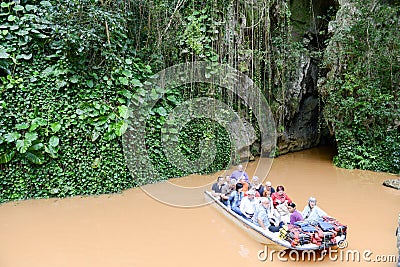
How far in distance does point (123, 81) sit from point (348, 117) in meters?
6.21

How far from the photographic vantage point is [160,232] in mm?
5320

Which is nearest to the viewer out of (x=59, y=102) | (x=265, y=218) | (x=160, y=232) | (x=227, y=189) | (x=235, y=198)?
(x=265, y=218)

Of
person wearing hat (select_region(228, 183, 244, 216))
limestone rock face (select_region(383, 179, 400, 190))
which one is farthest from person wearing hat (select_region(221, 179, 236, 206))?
limestone rock face (select_region(383, 179, 400, 190))

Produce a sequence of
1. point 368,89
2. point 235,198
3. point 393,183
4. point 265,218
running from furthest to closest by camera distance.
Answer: point 368,89
point 393,183
point 235,198
point 265,218

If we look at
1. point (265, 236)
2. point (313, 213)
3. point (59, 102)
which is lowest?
point (265, 236)

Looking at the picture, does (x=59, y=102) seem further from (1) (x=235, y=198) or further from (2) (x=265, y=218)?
(2) (x=265, y=218)

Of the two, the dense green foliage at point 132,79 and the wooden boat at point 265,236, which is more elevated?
the dense green foliage at point 132,79

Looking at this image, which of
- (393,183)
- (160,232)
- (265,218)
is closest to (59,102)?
(160,232)

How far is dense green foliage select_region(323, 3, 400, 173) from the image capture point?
8727mm

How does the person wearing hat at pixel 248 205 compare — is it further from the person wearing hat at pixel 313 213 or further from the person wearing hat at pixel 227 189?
the person wearing hat at pixel 313 213

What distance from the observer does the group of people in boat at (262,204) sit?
4.71 meters

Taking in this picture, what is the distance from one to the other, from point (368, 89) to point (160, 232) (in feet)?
22.4

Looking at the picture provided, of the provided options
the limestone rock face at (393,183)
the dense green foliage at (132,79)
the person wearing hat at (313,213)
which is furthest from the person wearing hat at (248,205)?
the limestone rock face at (393,183)

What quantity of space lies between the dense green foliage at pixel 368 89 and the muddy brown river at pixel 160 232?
1639mm
